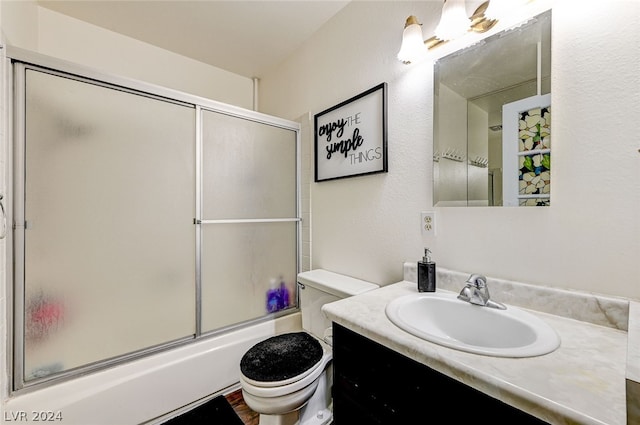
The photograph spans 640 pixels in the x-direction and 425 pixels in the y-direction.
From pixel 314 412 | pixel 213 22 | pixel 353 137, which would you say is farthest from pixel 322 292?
pixel 213 22

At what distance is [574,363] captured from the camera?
0.59 metres

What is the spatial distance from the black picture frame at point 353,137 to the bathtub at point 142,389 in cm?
128

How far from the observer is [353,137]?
160 centimetres

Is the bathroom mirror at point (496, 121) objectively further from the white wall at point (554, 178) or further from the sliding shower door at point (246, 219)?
the sliding shower door at point (246, 219)

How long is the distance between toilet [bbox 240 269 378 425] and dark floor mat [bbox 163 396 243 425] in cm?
22

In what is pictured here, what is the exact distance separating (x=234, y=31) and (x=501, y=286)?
7.36 feet

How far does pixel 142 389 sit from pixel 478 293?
1662mm

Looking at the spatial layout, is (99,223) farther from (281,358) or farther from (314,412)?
(314,412)

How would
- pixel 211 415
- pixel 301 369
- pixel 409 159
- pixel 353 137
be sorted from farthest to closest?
pixel 353 137, pixel 211 415, pixel 409 159, pixel 301 369

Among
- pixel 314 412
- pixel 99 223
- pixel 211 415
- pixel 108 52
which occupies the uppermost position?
pixel 108 52

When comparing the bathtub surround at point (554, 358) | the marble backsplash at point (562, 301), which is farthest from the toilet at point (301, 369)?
the marble backsplash at point (562, 301)

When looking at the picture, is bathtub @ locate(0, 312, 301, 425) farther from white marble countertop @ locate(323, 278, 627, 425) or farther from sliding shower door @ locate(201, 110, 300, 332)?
white marble countertop @ locate(323, 278, 627, 425)

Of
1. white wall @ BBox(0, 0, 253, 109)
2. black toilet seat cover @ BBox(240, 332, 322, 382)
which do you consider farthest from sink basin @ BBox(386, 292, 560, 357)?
white wall @ BBox(0, 0, 253, 109)

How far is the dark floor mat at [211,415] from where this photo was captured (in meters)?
1.42
